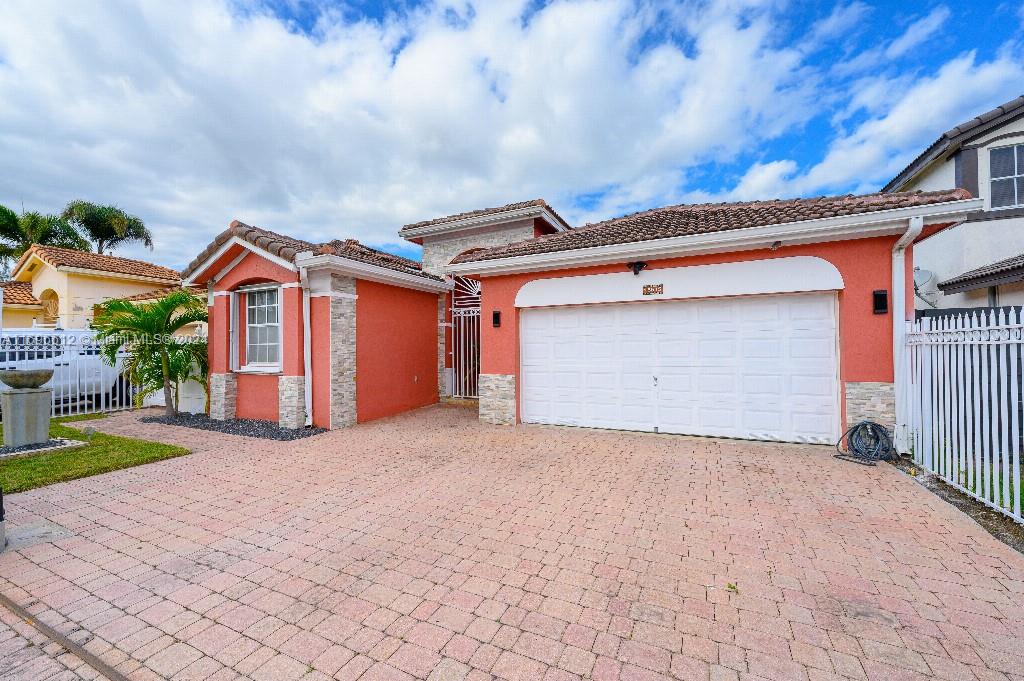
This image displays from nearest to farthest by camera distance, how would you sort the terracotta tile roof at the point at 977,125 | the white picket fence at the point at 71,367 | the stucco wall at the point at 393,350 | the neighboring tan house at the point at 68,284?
the stucco wall at the point at 393,350
the white picket fence at the point at 71,367
the terracotta tile roof at the point at 977,125
the neighboring tan house at the point at 68,284

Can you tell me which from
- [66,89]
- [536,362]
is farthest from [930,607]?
[66,89]

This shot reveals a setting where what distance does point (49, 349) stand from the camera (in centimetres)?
1143

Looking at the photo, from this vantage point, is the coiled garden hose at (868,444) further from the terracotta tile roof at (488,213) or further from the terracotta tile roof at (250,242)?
the terracotta tile roof at (250,242)

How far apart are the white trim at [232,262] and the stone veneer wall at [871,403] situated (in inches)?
444

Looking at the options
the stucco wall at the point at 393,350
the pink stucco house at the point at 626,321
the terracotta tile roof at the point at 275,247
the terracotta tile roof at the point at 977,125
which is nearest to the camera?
the pink stucco house at the point at 626,321

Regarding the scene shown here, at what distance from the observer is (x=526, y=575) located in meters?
3.62

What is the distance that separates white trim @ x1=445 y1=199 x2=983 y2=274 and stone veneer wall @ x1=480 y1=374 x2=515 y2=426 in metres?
2.66

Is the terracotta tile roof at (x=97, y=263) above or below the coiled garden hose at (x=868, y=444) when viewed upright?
above

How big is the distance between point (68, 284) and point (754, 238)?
2761 centimetres

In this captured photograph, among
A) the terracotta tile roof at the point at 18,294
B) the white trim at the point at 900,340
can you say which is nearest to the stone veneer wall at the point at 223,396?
the white trim at the point at 900,340

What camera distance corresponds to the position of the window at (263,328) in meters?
10.4

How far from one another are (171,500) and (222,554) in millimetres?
2220

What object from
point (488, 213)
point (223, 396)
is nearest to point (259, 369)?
point (223, 396)

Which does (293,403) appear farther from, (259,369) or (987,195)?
(987,195)
